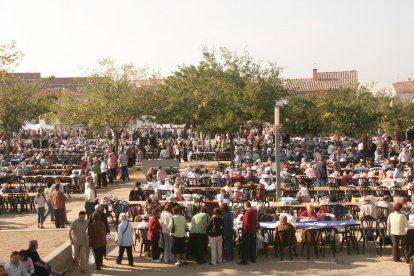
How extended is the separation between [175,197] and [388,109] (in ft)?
76.2

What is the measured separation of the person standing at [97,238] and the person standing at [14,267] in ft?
9.79

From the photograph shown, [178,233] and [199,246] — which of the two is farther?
[199,246]

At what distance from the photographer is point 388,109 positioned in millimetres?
39562

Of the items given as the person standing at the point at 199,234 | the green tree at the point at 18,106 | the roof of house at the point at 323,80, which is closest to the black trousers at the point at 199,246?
the person standing at the point at 199,234

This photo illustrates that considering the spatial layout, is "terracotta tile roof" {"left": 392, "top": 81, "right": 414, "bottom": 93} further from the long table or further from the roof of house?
the long table

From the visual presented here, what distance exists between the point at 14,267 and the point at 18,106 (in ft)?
93.8

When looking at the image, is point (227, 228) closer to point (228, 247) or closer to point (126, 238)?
point (228, 247)

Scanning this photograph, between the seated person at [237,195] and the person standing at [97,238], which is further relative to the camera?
the seated person at [237,195]

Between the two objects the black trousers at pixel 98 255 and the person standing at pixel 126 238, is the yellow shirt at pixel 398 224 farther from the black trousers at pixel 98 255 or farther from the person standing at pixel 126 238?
the black trousers at pixel 98 255

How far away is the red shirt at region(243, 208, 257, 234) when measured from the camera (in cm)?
1434

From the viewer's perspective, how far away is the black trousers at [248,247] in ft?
47.2

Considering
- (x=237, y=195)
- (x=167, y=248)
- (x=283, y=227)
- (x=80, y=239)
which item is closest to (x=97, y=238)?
(x=80, y=239)

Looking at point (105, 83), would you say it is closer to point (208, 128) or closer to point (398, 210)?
point (208, 128)

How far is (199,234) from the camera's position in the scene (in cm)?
1460
